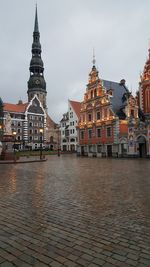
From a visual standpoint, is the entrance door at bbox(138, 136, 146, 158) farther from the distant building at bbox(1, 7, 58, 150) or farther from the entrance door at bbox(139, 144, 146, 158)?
the distant building at bbox(1, 7, 58, 150)

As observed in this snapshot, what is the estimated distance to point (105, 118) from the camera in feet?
159

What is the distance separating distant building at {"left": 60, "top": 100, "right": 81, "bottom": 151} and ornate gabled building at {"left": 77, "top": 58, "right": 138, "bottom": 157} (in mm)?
15937

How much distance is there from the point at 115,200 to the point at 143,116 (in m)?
42.4

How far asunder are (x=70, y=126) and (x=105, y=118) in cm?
2770

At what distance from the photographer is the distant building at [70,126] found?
72.1 metres

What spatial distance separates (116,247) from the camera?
175 inches

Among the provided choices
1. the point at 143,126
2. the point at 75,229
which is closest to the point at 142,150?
the point at 143,126

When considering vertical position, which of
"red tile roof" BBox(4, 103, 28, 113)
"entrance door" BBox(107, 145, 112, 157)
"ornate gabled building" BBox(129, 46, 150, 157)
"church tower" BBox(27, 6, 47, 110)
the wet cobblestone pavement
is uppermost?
"church tower" BBox(27, 6, 47, 110)

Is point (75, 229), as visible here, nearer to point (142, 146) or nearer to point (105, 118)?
point (142, 146)

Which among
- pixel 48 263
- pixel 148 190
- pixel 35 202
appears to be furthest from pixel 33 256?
pixel 148 190

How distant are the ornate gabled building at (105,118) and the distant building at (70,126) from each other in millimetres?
15937

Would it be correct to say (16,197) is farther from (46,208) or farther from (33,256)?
(33,256)

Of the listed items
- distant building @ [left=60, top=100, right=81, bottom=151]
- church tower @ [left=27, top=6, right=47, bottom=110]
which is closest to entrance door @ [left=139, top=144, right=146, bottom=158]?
distant building @ [left=60, top=100, right=81, bottom=151]

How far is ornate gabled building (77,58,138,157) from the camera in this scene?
150 feet
